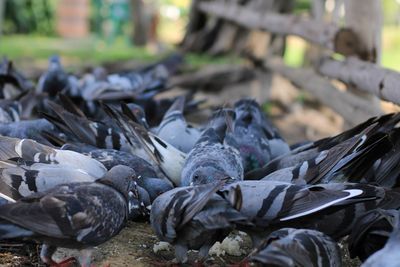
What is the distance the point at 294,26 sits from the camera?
25.6ft

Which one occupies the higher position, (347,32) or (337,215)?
(347,32)

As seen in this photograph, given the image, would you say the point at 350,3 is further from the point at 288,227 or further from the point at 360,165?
the point at 288,227

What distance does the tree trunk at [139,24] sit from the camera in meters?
14.8

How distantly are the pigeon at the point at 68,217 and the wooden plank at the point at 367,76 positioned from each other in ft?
7.62

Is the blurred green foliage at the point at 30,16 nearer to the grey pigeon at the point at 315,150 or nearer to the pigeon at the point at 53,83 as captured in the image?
the pigeon at the point at 53,83

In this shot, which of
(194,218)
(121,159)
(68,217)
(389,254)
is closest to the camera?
(389,254)

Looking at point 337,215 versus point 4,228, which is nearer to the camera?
point 4,228

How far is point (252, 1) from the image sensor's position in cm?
1079

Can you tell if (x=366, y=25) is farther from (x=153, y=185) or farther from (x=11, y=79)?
(x=11, y=79)

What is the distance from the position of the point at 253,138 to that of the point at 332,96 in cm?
213

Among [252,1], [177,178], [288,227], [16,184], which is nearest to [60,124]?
[177,178]

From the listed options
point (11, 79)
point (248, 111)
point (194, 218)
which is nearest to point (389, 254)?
point (194, 218)

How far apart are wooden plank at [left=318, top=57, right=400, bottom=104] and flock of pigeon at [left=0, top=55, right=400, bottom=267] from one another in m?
0.60

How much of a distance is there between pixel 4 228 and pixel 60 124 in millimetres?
1905
